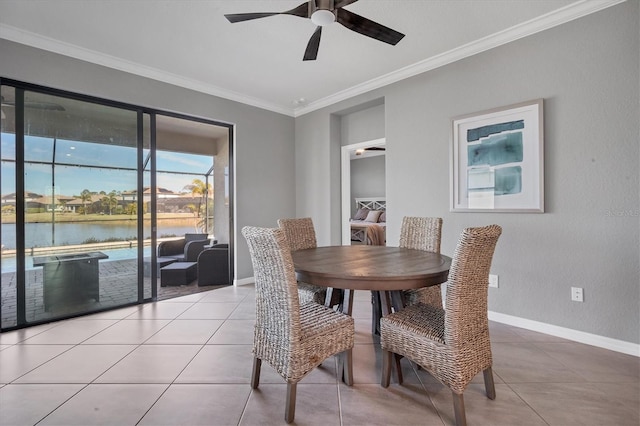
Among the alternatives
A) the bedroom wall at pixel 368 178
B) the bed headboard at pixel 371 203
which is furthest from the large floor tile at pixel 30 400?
the bedroom wall at pixel 368 178

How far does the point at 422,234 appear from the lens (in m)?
2.62

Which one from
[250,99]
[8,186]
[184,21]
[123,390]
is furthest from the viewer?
[250,99]

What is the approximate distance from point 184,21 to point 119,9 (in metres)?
0.48

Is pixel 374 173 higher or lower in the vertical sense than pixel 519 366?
higher

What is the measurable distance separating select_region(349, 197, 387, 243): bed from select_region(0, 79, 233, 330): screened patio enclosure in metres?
4.30

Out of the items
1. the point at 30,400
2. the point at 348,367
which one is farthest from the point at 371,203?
the point at 30,400

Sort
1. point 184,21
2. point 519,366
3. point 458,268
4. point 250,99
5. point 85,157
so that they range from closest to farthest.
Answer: point 458,268 → point 519,366 → point 184,21 → point 85,157 → point 250,99

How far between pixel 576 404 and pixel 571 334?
1.05m

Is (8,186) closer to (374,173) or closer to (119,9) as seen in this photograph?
(119,9)

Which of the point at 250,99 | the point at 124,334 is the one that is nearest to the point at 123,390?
the point at 124,334

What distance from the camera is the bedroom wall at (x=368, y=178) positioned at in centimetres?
820

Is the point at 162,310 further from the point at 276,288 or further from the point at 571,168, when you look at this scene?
the point at 571,168

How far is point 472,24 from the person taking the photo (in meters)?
2.61

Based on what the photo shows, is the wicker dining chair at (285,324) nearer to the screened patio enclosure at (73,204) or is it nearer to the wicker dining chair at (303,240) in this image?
the wicker dining chair at (303,240)
